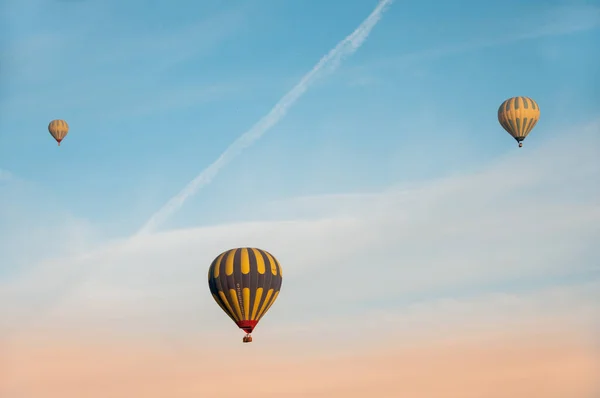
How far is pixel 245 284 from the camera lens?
3873 inches

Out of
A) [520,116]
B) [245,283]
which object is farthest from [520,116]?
[245,283]

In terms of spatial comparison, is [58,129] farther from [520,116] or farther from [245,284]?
[520,116]

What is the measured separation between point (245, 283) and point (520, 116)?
46149mm

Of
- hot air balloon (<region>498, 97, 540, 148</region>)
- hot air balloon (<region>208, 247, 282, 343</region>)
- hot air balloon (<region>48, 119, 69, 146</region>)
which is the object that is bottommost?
hot air balloon (<region>208, 247, 282, 343</region>)

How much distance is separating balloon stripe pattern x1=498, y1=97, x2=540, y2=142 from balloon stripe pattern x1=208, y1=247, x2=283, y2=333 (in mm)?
41100

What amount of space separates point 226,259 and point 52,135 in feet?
194

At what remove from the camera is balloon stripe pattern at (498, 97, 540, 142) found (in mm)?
125062

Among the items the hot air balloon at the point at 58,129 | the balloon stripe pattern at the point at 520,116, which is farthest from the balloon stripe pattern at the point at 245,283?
the hot air balloon at the point at 58,129

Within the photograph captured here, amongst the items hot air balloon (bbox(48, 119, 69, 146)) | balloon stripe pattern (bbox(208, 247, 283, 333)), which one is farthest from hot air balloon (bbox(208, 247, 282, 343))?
hot air balloon (bbox(48, 119, 69, 146))

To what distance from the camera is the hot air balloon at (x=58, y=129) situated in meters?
148

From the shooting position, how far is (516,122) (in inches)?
4934

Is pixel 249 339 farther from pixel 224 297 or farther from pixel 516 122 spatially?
pixel 516 122

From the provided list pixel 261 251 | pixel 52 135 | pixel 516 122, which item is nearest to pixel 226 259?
pixel 261 251

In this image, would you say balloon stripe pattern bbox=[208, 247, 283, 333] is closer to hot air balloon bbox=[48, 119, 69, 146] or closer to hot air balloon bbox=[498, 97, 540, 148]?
hot air balloon bbox=[498, 97, 540, 148]
